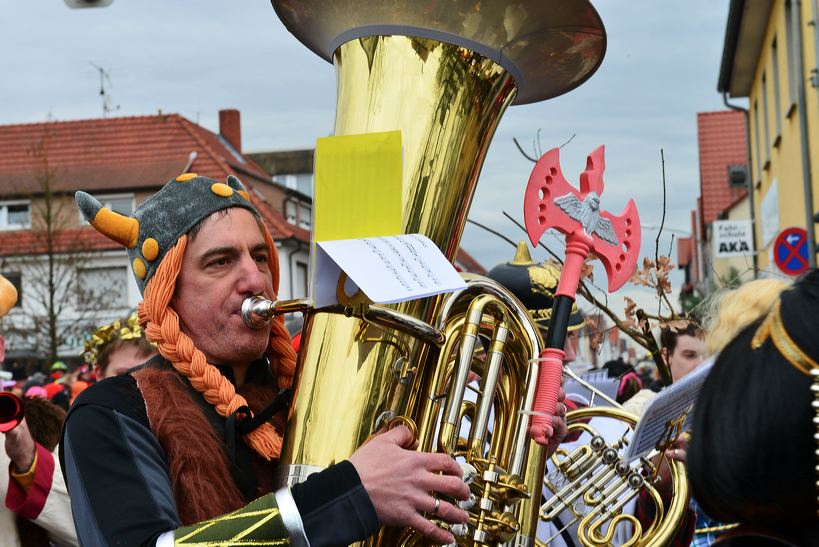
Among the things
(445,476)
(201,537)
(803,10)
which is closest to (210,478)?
(201,537)

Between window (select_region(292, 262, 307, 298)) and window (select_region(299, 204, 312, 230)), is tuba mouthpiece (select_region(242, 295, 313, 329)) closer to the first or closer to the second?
window (select_region(292, 262, 307, 298))

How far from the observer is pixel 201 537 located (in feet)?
7.10

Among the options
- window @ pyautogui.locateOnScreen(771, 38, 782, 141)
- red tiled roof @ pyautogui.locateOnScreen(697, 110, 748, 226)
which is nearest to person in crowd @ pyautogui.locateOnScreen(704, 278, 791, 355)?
window @ pyautogui.locateOnScreen(771, 38, 782, 141)

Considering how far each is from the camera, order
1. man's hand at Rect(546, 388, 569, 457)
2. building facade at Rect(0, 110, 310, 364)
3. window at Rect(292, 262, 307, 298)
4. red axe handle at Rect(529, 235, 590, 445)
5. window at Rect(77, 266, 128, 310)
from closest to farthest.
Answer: red axe handle at Rect(529, 235, 590, 445) → man's hand at Rect(546, 388, 569, 457) → building facade at Rect(0, 110, 310, 364) → window at Rect(77, 266, 128, 310) → window at Rect(292, 262, 307, 298)

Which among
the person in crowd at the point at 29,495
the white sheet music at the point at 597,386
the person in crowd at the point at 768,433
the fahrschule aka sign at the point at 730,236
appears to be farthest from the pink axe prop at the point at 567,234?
the fahrschule aka sign at the point at 730,236

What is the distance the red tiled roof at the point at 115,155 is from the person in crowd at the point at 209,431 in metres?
32.7

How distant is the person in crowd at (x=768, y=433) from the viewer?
1.41 meters

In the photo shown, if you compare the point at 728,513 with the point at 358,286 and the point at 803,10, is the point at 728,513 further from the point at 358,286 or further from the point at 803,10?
the point at 803,10

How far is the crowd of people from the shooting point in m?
1.45

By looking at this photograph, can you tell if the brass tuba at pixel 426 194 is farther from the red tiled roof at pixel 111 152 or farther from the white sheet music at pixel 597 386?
the red tiled roof at pixel 111 152

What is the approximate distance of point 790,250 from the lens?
1038 centimetres

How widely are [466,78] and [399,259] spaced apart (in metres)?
0.60

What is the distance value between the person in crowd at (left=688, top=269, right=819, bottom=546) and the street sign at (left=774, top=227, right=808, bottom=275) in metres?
9.24

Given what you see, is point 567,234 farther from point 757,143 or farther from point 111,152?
point 111,152
